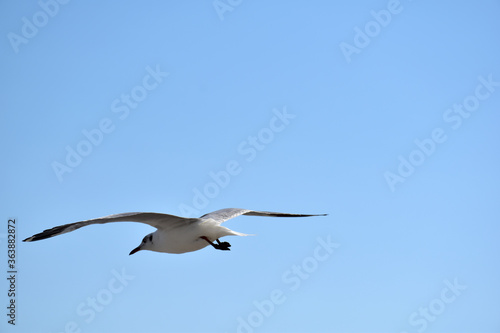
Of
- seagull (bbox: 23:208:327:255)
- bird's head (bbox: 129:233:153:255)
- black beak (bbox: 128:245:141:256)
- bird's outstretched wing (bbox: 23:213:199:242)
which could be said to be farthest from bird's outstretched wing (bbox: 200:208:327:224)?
black beak (bbox: 128:245:141:256)

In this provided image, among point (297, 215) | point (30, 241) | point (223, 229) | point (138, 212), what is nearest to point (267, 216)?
point (297, 215)

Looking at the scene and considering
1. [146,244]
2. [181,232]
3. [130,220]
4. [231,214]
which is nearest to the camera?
[130,220]

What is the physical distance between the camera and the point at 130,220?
1040cm

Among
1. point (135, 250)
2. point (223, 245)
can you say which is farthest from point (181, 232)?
point (135, 250)

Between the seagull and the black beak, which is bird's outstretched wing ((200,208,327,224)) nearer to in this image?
the seagull

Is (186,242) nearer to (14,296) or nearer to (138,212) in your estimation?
(138,212)

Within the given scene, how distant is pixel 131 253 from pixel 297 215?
94.0 inches

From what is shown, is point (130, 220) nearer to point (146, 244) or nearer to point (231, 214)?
point (146, 244)

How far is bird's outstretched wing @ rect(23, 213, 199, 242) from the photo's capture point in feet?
33.3

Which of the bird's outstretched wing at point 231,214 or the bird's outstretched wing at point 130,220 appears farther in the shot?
the bird's outstretched wing at point 231,214

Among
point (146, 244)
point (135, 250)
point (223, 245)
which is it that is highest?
point (135, 250)

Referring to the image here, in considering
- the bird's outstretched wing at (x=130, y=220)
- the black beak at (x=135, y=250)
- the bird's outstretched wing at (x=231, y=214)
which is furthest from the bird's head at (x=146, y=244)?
the bird's outstretched wing at (x=231, y=214)

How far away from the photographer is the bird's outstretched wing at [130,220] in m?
10.2

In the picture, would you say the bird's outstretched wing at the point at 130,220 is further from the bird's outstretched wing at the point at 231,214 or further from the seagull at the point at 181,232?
the bird's outstretched wing at the point at 231,214
